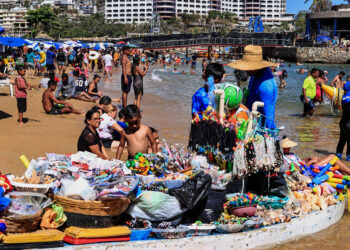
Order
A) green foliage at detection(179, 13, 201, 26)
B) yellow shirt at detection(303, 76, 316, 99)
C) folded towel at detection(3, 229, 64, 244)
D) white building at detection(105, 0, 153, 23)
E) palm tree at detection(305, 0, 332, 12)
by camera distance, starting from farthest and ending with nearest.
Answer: white building at detection(105, 0, 153, 23)
green foliage at detection(179, 13, 201, 26)
palm tree at detection(305, 0, 332, 12)
yellow shirt at detection(303, 76, 316, 99)
folded towel at detection(3, 229, 64, 244)

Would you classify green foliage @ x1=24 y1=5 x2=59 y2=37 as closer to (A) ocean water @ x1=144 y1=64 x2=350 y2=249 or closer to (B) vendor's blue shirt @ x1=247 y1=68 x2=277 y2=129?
(A) ocean water @ x1=144 y1=64 x2=350 y2=249

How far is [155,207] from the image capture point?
4484mm

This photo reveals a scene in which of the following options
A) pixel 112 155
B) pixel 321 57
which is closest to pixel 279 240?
pixel 112 155

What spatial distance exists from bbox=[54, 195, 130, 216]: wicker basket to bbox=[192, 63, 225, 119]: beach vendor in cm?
166

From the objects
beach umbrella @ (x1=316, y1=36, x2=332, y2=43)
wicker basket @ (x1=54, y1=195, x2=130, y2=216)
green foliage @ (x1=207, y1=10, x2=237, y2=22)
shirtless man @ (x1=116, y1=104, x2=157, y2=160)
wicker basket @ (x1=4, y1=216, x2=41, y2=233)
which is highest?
green foliage @ (x1=207, y1=10, x2=237, y2=22)

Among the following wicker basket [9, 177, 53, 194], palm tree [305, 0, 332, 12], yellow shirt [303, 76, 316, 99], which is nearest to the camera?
wicker basket [9, 177, 53, 194]

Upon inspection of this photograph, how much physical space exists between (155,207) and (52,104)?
312 inches

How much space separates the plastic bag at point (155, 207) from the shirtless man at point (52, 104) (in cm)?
769

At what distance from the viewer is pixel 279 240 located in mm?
4898

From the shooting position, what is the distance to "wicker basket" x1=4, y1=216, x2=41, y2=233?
3.97 metres

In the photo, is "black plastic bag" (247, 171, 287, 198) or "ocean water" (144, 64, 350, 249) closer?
"ocean water" (144, 64, 350, 249)

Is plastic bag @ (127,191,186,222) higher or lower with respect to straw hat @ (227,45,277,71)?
lower

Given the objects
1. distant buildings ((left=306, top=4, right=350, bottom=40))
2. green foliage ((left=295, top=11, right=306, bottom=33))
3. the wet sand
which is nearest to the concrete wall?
distant buildings ((left=306, top=4, right=350, bottom=40))

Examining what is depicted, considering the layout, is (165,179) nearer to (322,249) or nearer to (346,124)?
(322,249)
